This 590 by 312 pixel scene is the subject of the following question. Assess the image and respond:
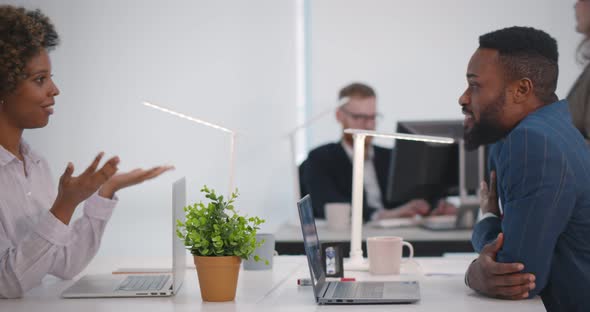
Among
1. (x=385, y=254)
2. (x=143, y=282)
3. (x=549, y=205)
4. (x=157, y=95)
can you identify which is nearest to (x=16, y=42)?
(x=143, y=282)

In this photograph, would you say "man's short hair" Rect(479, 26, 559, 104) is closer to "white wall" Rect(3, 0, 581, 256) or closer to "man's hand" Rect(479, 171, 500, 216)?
"man's hand" Rect(479, 171, 500, 216)

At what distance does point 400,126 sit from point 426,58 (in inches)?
82.6

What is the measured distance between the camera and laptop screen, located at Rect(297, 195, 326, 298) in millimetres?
1854

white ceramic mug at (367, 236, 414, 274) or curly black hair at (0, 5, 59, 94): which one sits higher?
curly black hair at (0, 5, 59, 94)

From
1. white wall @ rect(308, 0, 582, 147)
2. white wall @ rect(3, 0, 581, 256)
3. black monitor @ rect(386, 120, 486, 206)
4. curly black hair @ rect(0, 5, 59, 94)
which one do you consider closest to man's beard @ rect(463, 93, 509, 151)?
curly black hair @ rect(0, 5, 59, 94)

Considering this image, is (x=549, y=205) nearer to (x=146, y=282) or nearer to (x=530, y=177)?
(x=530, y=177)

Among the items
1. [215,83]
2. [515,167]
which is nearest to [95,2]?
[215,83]

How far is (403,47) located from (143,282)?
3.83 m

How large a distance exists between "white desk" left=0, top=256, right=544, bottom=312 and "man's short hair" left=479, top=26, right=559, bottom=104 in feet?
1.81

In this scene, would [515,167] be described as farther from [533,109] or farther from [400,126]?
[400,126]

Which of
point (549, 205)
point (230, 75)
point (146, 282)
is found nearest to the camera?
point (549, 205)

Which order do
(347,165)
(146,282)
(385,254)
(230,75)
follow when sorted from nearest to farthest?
(146,282) → (385,254) → (347,165) → (230,75)

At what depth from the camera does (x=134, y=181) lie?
2.20m

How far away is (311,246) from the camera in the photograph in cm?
197
